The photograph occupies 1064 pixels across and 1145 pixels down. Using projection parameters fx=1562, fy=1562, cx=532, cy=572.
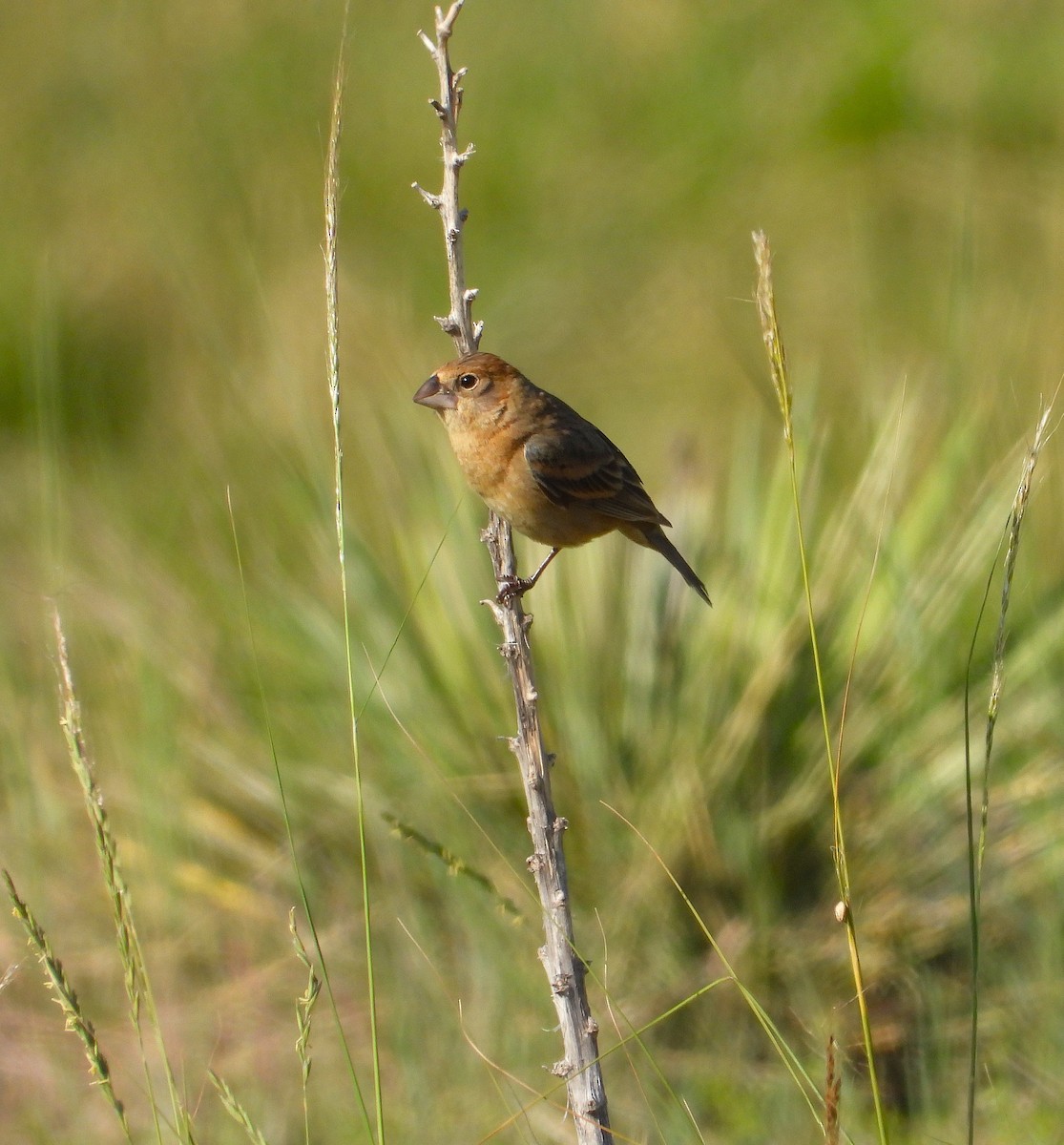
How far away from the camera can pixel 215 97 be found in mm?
10008

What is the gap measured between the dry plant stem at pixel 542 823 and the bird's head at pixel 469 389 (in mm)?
1010

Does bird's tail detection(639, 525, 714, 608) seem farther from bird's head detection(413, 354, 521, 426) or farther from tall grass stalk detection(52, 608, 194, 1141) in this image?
tall grass stalk detection(52, 608, 194, 1141)

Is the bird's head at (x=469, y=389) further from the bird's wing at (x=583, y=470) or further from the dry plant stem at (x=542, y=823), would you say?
the dry plant stem at (x=542, y=823)

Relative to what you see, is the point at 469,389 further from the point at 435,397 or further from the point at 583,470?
the point at 583,470

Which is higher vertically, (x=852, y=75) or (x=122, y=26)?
(x=122, y=26)

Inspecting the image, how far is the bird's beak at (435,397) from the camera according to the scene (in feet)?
13.0

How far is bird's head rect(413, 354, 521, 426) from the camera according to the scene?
393cm

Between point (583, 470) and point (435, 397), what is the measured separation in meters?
0.48

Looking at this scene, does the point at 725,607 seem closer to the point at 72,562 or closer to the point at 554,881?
the point at 554,881

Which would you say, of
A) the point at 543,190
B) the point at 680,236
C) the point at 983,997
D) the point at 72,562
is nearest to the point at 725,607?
the point at 983,997

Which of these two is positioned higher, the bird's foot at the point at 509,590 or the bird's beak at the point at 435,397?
the bird's beak at the point at 435,397

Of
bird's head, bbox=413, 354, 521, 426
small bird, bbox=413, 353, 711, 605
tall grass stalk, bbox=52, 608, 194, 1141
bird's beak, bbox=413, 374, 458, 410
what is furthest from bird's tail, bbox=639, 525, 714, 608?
tall grass stalk, bbox=52, 608, 194, 1141

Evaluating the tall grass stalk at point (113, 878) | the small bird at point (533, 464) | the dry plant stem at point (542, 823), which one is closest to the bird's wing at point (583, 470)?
the small bird at point (533, 464)

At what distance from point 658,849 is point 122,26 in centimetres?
858
